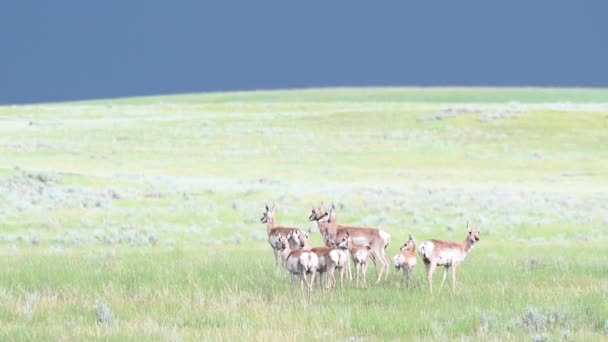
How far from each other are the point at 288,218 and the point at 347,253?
16037 millimetres

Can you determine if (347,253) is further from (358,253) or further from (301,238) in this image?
(301,238)

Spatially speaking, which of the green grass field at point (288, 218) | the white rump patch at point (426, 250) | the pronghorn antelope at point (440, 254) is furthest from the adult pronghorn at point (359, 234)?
the white rump patch at point (426, 250)

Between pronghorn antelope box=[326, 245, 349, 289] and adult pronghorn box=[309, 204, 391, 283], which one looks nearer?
pronghorn antelope box=[326, 245, 349, 289]

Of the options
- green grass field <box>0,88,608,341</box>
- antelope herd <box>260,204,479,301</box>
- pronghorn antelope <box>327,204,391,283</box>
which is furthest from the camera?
pronghorn antelope <box>327,204,391,283</box>

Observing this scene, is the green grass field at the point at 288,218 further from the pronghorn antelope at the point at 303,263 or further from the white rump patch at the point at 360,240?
the white rump patch at the point at 360,240

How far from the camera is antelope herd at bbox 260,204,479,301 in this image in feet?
41.8

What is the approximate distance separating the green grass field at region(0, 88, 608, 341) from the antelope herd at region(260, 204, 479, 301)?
0.35 meters

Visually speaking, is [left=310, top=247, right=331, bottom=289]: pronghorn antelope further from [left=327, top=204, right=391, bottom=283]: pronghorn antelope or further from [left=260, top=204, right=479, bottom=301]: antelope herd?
[left=327, top=204, right=391, bottom=283]: pronghorn antelope

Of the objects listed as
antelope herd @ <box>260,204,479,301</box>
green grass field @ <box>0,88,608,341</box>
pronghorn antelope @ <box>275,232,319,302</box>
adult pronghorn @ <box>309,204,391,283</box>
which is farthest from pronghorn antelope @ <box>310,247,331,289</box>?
adult pronghorn @ <box>309,204,391,283</box>

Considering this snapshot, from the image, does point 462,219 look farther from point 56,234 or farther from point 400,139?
point 400,139

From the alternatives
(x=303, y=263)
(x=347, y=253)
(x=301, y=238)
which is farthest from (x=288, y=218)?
(x=303, y=263)

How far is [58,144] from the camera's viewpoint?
62250 mm

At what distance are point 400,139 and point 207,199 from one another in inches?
1376

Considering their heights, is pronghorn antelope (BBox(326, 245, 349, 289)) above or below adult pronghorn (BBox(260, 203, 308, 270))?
below
